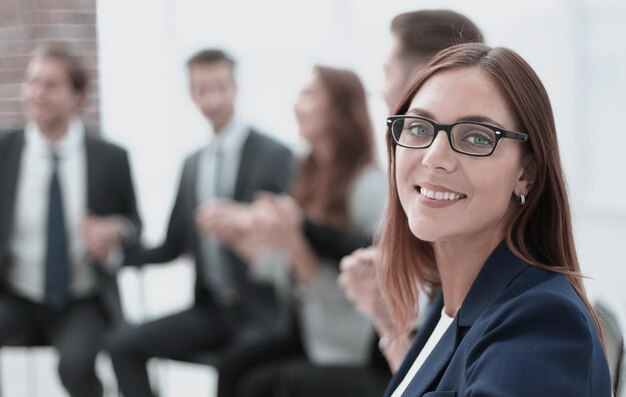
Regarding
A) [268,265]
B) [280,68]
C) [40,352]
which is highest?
[280,68]

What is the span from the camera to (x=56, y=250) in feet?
11.5

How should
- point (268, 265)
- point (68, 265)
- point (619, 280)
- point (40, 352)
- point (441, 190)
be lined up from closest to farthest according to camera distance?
point (441, 190), point (268, 265), point (68, 265), point (40, 352), point (619, 280)

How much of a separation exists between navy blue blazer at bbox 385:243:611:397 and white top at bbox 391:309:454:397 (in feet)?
0.29

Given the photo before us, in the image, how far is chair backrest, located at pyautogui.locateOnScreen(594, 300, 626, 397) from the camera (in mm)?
1502

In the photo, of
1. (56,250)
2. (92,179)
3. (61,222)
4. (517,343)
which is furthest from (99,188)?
(517,343)

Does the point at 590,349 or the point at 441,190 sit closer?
the point at 590,349

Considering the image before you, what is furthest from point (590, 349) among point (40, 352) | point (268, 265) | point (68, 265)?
point (40, 352)

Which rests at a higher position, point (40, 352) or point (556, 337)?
point (556, 337)

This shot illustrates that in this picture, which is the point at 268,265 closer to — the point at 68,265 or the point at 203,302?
the point at 203,302

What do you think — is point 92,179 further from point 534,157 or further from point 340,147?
point 534,157

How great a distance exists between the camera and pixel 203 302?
3500 millimetres

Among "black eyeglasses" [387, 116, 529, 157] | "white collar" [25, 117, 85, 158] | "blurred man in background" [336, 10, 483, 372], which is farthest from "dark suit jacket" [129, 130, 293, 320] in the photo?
"black eyeglasses" [387, 116, 529, 157]

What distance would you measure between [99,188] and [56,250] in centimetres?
32

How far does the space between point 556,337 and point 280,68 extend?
164 inches
